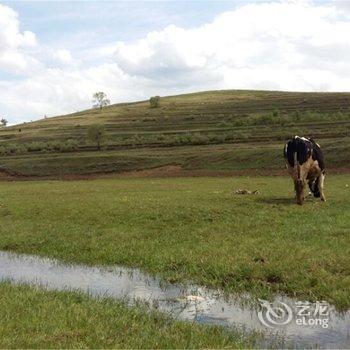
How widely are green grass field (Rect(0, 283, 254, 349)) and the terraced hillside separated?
46.6m

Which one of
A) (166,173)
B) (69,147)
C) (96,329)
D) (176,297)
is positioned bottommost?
(166,173)

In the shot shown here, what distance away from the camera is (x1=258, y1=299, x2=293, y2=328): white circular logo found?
31.3ft

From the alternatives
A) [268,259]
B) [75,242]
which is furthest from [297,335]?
[75,242]

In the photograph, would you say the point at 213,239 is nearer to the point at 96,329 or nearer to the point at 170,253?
the point at 170,253

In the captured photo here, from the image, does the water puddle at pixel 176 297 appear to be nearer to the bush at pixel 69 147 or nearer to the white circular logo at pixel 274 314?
the white circular logo at pixel 274 314

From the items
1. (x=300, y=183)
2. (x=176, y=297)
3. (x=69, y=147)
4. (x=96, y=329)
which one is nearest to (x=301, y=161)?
(x=300, y=183)

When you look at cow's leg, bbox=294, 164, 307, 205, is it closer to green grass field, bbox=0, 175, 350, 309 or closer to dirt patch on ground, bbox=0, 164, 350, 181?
green grass field, bbox=0, 175, 350, 309

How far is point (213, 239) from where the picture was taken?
17.1 meters

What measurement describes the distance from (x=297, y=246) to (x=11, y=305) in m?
8.47

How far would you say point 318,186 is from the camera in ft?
87.6

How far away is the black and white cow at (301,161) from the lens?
24.6 meters

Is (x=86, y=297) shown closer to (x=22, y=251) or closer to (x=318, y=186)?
(x=22, y=251)

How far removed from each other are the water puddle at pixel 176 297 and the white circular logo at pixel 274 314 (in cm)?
6

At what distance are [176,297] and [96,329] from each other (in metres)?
3.27
